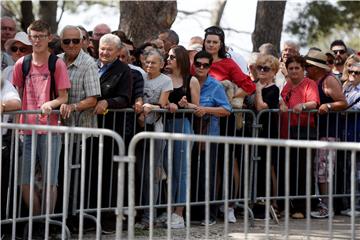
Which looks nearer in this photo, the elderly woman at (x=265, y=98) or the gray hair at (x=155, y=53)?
the gray hair at (x=155, y=53)

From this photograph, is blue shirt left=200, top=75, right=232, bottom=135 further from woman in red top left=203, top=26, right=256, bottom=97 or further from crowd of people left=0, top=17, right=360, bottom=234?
woman in red top left=203, top=26, right=256, bottom=97

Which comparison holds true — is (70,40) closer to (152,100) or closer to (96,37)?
(152,100)

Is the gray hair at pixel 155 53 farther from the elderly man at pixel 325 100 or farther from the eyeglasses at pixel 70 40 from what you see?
the elderly man at pixel 325 100

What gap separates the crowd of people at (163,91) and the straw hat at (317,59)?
15mm

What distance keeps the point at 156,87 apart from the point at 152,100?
0.48 feet

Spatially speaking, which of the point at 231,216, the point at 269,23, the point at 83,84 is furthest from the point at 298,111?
the point at 269,23

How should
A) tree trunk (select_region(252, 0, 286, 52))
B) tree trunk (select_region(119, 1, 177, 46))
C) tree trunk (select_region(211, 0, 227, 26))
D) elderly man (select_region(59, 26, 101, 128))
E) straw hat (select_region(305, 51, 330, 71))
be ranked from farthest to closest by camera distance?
tree trunk (select_region(211, 0, 227, 26)) → tree trunk (select_region(252, 0, 286, 52)) → tree trunk (select_region(119, 1, 177, 46)) → straw hat (select_region(305, 51, 330, 71)) → elderly man (select_region(59, 26, 101, 128))

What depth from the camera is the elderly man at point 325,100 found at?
995cm

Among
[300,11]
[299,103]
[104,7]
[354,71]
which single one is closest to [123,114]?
[299,103]

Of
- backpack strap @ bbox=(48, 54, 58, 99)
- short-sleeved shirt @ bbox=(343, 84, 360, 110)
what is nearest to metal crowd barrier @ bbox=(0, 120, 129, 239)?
backpack strap @ bbox=(48, 54, 58, 99)

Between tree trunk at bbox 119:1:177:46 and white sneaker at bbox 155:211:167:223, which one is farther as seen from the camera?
tree trunk at bbox 119:1:177:46

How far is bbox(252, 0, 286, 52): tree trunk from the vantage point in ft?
58.6

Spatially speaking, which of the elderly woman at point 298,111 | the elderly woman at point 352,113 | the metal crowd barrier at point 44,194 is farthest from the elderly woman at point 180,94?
the elderly woman at point 352,113

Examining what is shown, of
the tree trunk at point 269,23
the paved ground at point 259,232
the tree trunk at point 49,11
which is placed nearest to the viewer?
the paved ground at point 259,232
